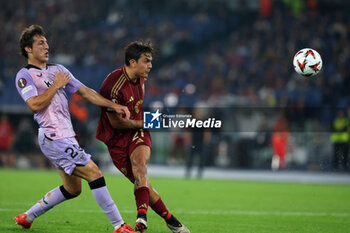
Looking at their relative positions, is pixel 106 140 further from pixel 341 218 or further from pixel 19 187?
pixel 19 187

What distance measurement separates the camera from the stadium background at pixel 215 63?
17.4m

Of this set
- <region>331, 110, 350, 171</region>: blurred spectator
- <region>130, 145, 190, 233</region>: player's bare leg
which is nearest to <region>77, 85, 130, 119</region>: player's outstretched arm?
<region>130, 145, 190, 233</region>: player's bare leg

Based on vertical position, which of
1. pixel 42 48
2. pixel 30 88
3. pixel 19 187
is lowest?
pixel 19 187

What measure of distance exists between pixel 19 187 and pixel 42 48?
671 cm

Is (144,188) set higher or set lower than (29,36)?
lower

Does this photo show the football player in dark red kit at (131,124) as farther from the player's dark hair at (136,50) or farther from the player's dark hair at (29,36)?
the player's dark hair at (29,36)

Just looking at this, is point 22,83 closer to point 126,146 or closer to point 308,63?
point 126,146

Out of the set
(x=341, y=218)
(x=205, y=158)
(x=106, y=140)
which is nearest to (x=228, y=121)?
(x=205, y=158)

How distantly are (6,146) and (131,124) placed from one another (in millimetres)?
14049

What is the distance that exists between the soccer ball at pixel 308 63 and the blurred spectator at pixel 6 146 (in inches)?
536

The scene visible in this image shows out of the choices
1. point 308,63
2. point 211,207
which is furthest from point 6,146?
point 308,63

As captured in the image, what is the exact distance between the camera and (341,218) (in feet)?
26.4

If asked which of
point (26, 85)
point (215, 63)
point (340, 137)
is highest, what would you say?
point (215, 63)

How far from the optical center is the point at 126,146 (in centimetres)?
638
